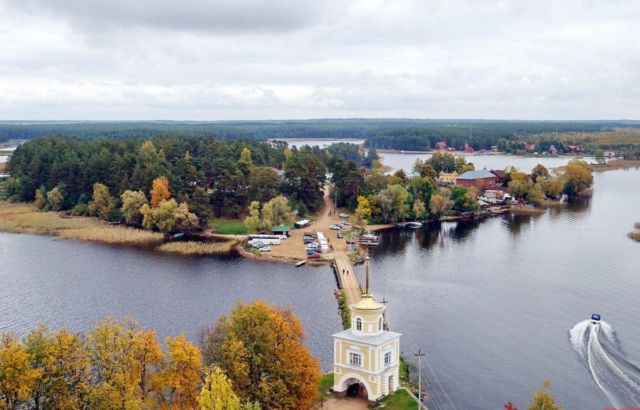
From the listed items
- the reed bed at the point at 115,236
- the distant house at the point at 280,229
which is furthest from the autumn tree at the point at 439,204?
the reed bed at the point at 115,236

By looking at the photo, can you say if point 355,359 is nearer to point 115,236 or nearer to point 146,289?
point 146,289

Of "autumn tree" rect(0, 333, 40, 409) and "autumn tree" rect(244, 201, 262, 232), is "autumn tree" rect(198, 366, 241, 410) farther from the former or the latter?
"autumn tree" rect(244, 201, 262, 232)

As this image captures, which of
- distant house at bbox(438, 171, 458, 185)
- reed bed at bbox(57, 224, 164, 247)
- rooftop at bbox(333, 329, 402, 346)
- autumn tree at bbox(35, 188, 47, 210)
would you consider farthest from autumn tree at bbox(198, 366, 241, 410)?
distant house at bbox(438, 171, 458, 185)

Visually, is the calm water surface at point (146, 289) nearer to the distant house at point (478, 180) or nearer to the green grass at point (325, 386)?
the green grass at point (325, 386)

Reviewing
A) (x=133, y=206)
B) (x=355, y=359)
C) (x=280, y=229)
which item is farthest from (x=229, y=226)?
(x=355, y=359)

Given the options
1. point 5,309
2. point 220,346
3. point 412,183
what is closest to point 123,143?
point 412,183

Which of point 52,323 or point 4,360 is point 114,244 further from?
point 4,360
